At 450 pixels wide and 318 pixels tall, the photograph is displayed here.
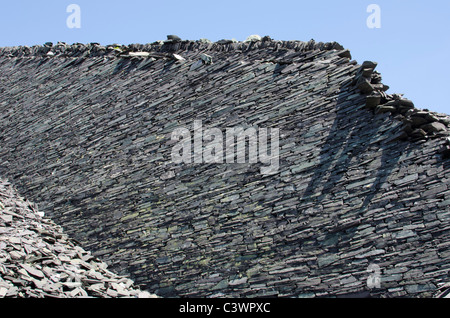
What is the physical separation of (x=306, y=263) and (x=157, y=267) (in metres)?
3.87

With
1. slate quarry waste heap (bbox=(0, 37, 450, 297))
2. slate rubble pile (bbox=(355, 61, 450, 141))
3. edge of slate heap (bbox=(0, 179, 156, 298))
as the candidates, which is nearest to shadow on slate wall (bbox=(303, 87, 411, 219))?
slate quarry waste heap (bbox=(0, 37, 450, 297))

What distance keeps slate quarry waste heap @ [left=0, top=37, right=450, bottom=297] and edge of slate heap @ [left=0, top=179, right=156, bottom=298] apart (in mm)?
659

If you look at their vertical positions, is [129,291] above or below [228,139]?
below

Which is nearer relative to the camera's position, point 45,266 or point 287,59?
point 45,266

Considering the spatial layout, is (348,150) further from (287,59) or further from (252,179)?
(287,59)

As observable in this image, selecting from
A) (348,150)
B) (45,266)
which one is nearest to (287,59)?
(348,150)

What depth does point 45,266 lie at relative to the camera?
1085 cm

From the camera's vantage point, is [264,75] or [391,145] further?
[264,75]

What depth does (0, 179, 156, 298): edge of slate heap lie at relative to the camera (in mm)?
9727

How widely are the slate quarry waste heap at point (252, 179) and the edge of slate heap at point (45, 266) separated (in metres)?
0.66

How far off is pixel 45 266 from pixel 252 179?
517cm

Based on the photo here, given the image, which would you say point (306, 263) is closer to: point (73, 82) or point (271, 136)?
point (271, 136)

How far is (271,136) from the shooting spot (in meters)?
12.8

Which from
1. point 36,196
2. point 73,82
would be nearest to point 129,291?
point 36,196
